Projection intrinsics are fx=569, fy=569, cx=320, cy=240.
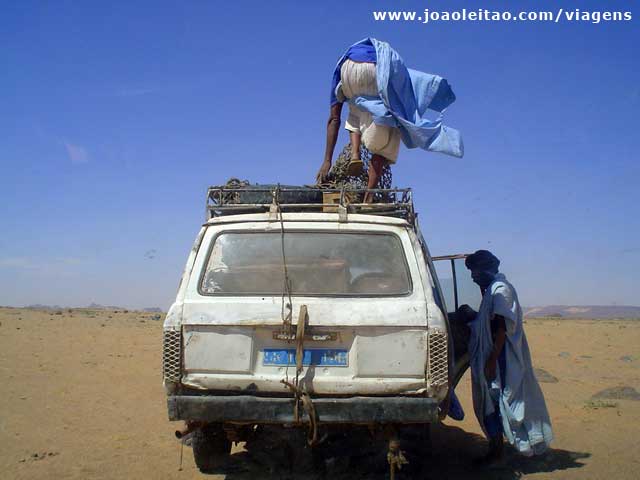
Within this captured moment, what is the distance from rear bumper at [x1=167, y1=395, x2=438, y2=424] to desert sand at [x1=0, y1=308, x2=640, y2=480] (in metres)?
1.13

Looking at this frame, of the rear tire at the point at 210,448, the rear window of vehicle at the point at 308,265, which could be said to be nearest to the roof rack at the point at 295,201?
the rear window of vehicle at the point at 308,265

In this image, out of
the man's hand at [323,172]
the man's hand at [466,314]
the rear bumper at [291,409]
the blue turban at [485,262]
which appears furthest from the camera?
the man's hand at [323,172]

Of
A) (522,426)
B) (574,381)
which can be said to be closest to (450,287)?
(522,426)

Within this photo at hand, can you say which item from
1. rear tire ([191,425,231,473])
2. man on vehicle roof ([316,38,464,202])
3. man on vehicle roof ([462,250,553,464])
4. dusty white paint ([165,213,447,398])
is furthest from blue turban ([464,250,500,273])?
rear tire ([191,425,231,473])

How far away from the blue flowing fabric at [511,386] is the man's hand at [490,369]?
3 cm

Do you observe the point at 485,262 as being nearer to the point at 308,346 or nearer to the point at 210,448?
the point at 308,346

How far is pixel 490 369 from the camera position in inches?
185

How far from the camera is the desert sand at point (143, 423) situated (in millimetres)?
4750

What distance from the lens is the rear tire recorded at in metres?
4.14

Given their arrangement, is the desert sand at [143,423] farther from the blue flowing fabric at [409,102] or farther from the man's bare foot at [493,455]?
the blue flowing fabric at [409,102]

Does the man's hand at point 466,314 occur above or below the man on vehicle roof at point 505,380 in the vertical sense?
above

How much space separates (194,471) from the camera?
4750mm

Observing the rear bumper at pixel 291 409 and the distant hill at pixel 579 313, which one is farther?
the distant hill at pixel 579 313

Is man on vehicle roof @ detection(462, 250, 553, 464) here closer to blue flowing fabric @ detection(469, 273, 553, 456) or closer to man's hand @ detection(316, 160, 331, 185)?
blue flowing fabric @ detection(469, 273, 553, 456)
